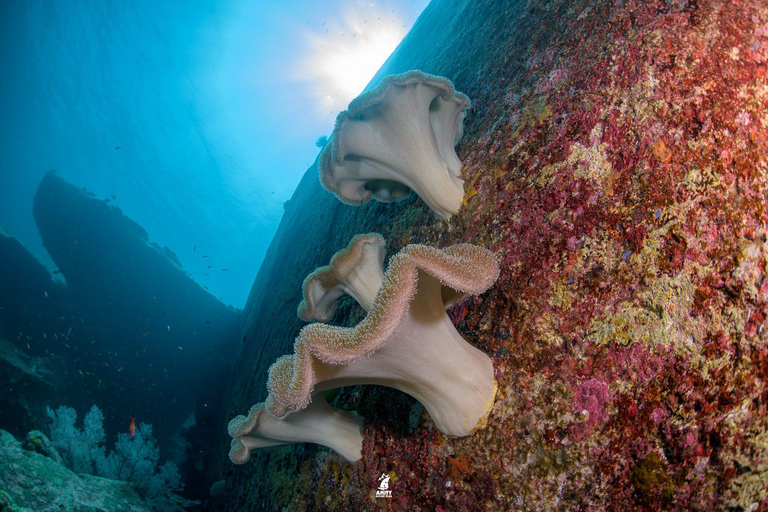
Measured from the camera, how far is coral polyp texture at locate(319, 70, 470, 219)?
1.80 metres

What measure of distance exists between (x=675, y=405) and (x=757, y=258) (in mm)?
576

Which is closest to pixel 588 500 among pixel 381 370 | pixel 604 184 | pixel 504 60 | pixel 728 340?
pixel 728 340

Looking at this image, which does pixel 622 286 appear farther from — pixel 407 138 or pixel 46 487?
pixel 46 487

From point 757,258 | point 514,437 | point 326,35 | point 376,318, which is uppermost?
point 326,35

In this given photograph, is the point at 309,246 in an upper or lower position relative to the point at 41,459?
upper

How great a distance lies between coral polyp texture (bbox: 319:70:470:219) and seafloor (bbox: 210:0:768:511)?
0.81 ft

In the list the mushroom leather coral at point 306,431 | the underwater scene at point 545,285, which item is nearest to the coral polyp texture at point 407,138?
the underwater scene at point 545,285

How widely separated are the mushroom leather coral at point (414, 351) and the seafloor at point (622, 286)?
0.46 feet

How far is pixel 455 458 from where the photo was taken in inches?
57.9

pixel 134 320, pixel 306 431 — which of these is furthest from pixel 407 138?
pixel 134 320

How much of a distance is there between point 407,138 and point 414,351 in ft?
4.00

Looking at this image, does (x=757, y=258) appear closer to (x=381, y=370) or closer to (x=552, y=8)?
(x=381, y=370)

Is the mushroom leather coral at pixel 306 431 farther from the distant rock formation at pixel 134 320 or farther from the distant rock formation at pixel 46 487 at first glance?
the distant rock formation at pixel 134 320

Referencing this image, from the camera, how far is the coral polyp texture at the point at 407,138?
5.90 ft
